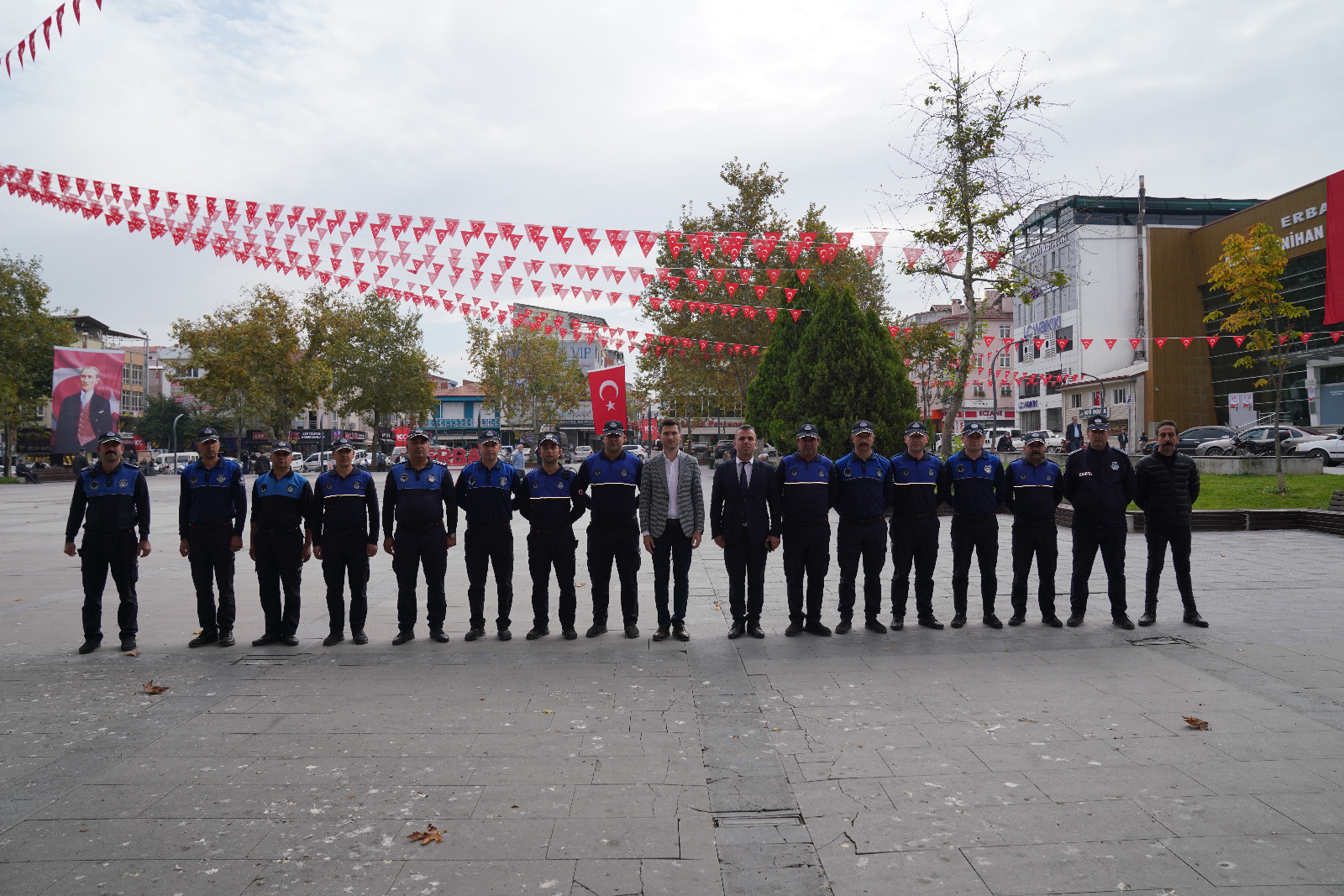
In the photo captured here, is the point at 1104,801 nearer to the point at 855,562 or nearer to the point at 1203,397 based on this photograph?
the point at 855,562

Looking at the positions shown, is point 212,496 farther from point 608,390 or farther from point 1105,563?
point 608,390

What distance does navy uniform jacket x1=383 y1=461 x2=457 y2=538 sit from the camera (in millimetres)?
7598

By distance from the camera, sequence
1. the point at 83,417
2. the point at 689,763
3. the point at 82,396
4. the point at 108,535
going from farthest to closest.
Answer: the point at 83,417 → the point at 82,396 → the point at 108,535 → the point at 689,763

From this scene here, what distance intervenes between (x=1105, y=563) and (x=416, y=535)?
6079 millimetres

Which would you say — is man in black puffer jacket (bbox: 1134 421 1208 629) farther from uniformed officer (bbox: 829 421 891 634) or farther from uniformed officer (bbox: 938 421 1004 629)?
uniformed officer (bbox: 829 421 891 634)

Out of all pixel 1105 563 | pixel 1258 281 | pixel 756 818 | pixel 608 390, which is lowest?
pixel 756 818

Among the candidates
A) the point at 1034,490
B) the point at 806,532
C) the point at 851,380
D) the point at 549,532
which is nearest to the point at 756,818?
the point at 806,532

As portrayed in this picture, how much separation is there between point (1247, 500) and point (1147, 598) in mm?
11013

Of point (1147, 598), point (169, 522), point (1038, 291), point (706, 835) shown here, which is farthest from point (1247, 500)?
point (169, 522)

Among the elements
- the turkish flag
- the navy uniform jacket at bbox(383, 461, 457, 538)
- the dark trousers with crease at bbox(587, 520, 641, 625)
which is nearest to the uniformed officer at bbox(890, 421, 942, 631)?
the dark trousers with crease at bbox(587, 520, 641, 625)

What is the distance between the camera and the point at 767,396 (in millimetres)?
31344

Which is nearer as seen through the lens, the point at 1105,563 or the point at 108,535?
the point at 108,535

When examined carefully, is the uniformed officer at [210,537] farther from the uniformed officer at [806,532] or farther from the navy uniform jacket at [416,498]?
the uniformed officer at [806,532]

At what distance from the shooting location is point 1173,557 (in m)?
8.00
